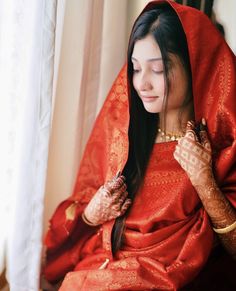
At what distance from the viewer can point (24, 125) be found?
98cm

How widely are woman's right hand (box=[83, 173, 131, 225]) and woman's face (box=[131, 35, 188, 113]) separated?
0.66 ft

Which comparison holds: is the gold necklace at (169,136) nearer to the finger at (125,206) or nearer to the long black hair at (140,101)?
the long black hair at (140,101)

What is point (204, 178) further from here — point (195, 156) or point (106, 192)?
point (106, 192)

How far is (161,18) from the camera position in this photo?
3.01ft

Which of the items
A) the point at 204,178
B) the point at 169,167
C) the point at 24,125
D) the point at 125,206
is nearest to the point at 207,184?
the point at 204,178

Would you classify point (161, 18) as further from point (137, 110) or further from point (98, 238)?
point (98, 238)

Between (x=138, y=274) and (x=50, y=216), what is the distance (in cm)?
42

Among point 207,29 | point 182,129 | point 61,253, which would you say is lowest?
point 61,253

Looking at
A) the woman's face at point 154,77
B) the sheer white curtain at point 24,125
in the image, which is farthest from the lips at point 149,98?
the sheer white curtain at point 24,125

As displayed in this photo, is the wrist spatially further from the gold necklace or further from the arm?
the gold necklace

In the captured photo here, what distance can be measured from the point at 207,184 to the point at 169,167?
12 cm

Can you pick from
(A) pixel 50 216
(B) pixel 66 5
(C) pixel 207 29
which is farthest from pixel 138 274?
(B) pixel 66 5

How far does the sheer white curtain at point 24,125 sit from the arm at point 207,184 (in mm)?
333

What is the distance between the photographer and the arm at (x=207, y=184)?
89 centimetres
